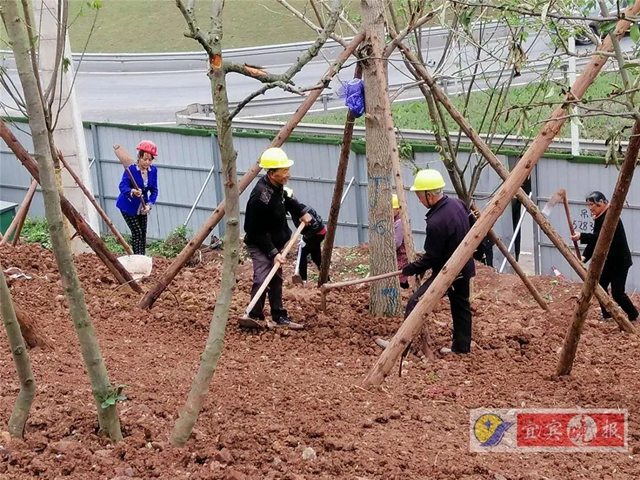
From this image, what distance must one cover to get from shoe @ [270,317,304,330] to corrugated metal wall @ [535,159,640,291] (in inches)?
226

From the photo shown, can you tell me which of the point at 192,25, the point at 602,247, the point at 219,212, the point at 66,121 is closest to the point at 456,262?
the point at 602,247

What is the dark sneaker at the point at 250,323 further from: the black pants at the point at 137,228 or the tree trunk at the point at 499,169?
the black pants at the point at 137,228

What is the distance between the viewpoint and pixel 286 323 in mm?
8617

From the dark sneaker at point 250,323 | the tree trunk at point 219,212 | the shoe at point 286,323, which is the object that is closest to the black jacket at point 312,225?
the tree trunk at point 219,212

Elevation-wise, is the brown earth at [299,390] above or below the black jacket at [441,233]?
below

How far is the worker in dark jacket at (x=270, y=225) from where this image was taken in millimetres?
8164

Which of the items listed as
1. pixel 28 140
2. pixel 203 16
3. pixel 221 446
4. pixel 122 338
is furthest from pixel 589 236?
pixel 203 16

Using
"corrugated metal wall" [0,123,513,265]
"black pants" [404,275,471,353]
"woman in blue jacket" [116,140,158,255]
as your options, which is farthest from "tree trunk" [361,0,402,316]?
"corrugated metal wall" [0,123,513,265]

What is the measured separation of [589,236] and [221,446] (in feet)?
18.4

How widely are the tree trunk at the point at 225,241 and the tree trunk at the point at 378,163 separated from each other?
3568 millimetres

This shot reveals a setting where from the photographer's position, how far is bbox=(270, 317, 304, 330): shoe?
28.0 ft

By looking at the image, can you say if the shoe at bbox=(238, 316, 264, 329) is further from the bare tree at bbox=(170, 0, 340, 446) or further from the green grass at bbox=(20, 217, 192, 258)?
the green grass at bbox=(20, 217, 192, 258)

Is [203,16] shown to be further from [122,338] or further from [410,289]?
[122,338]

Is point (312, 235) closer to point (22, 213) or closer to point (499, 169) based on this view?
point (499, 169)
